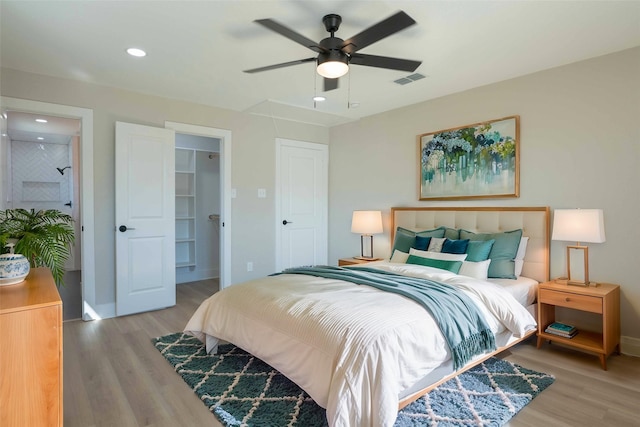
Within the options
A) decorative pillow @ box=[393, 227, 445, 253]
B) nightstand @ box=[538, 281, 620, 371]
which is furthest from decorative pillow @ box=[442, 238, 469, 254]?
nightstand @ box=[538, 281, 620, 371]

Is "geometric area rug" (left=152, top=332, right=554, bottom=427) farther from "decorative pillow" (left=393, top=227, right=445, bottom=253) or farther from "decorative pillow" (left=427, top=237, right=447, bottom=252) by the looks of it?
"decorative pillow" (left=393, top=227, right=445, bottom=253)

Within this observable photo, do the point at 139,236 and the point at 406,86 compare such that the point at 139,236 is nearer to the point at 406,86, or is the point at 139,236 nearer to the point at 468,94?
the point at 406,86

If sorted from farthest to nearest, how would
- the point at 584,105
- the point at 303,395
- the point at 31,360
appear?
the point at 584,105 < the point at 303,395 < the point at 31,360

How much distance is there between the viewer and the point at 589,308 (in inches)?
106

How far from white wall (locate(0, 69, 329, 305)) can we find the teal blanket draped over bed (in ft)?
8.01

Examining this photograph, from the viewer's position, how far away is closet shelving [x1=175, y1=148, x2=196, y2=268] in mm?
5660

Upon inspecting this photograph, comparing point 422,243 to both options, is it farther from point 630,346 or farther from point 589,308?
point 630,346

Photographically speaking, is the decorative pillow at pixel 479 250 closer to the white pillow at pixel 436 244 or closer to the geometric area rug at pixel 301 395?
the white pillow at pixel 436 244

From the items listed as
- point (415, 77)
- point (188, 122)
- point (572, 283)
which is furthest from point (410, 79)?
point (188, 122)

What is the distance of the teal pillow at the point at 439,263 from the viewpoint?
10.3 ft

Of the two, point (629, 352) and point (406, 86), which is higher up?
point (406, 86)

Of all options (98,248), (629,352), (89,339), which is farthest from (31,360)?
(629,352)

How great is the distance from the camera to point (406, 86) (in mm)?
3777

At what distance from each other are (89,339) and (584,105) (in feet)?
15.8
